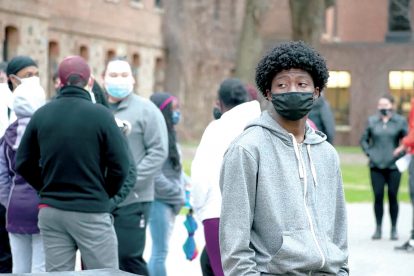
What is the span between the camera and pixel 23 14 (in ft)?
122

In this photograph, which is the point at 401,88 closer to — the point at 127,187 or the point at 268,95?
the point at 127,187

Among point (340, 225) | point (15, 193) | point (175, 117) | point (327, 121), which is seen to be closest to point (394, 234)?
point (327, 121)

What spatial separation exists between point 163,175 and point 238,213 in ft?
19.2

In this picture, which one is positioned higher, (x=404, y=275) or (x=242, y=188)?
(x=242, y=188)

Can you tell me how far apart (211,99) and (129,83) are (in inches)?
1707

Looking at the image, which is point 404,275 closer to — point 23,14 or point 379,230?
point 379,230

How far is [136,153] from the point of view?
9.48 metres

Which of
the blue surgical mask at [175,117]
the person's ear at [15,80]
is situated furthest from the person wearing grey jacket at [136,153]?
the blue surgical mask at [175,117]

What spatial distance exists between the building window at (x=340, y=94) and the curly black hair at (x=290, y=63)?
164ft

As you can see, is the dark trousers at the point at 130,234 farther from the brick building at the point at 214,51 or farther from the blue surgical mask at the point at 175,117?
the brick building at the point at 214,51

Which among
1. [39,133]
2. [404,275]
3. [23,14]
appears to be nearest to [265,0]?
[23,14]

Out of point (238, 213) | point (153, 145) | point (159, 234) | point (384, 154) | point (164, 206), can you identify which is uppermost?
point (238, 213)

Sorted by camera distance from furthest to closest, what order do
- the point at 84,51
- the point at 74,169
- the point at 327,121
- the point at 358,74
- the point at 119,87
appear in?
1. the point at 358,74
2. the point at 84,51
3. the point at 327,121
4. the point at 119,87
5. the point at 74,169

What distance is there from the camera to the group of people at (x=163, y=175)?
191 inches
